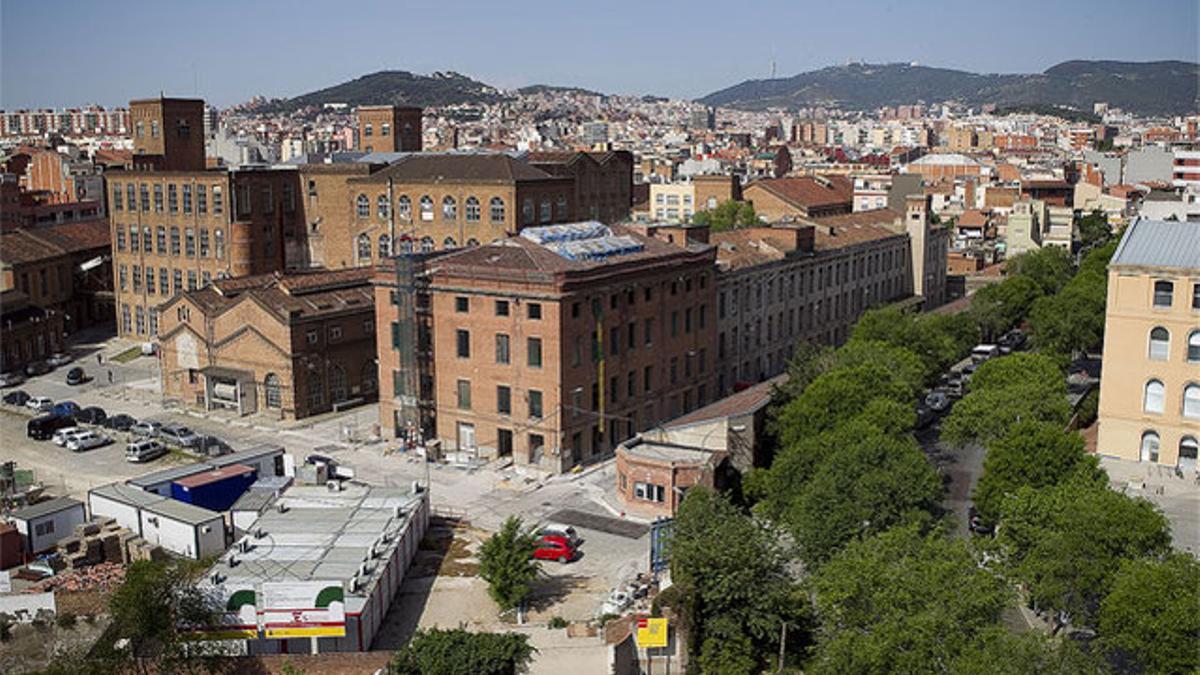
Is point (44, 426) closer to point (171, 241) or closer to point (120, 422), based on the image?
point (120, 422)

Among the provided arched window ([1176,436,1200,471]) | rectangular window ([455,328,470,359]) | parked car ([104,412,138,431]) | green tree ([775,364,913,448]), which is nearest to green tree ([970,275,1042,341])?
arched window ([1176,436,1200,471])

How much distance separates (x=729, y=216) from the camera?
10181 centimetres

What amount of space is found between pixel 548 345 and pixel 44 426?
1092 inches

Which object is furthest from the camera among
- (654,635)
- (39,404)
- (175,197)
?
(175,197)

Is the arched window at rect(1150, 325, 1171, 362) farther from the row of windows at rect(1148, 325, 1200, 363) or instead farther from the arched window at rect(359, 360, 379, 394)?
the arched window at rect(359, 360, 379, 394)

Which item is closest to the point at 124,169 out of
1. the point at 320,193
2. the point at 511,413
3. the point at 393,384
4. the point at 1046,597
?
the point at 320,193

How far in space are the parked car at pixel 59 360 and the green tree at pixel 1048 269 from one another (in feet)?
235

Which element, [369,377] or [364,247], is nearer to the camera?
[369,377]

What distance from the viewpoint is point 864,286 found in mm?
82875

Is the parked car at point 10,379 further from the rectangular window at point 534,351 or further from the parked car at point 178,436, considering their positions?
the rectangular window at point 534,351

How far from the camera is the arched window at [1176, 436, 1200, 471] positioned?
162ft

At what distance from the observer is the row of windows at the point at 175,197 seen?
78.8m

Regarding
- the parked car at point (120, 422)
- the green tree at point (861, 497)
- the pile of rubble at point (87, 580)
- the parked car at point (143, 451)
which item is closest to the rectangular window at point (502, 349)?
the parked car at point (143, 451)

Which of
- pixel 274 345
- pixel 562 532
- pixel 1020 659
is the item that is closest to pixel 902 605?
pixel 1020 659
